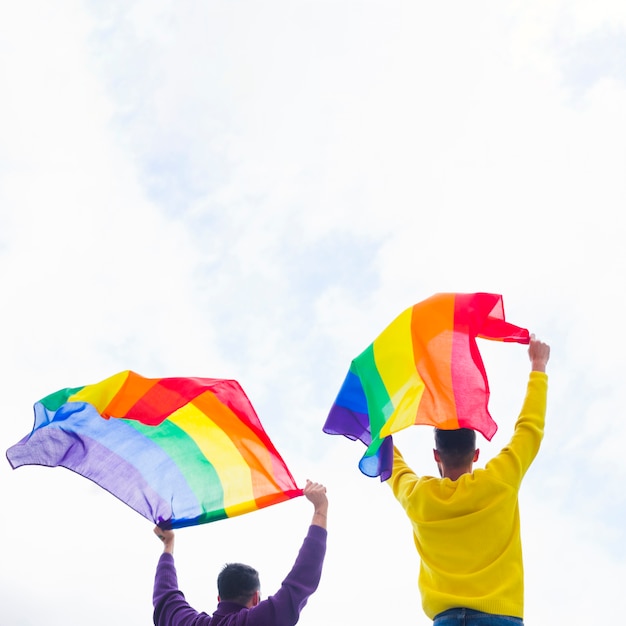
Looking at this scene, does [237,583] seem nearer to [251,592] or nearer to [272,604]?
[251,592]

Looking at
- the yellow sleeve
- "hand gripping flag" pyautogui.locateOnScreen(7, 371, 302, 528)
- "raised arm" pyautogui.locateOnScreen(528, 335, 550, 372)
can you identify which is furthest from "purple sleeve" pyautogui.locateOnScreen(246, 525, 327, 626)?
"raised arm" pyautogui.locateOnScreen(528, 335, 550, 372)

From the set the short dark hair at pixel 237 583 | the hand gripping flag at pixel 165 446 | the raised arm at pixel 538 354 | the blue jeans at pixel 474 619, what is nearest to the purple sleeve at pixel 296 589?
the short dark hair at pixel 237 583

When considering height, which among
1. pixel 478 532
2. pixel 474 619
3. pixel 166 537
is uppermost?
pixel 166 537

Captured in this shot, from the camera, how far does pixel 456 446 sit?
15.4 feet

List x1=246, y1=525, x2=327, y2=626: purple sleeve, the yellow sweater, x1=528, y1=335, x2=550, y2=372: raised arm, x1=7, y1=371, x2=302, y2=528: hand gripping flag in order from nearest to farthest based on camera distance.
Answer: the yellow sweater
x1=246, y1=525, x2=327, y2=626: purple sleeve
x1=528, y1=335, x2=550, y2=372: raised arm
x1=7, y1=371, x2=302, y2=528: hand gripping flag

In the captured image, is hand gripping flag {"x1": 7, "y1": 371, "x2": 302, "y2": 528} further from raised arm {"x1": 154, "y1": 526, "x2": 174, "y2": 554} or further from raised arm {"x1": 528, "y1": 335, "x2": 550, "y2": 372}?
raised arm {"x1": 528, "y1": 335, "x2": 550, "y2": 372}

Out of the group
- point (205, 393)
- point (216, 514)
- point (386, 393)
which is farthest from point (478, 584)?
point (205, 393)

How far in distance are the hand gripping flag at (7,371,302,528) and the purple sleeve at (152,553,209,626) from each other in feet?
1.28

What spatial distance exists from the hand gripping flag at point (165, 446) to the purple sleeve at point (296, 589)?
1.06 metres

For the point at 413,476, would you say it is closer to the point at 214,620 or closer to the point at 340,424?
the point at 340,424

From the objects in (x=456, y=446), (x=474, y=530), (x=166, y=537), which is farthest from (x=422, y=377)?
(x=166, y=537)

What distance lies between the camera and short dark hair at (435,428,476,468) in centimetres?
466

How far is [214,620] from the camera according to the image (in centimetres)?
472

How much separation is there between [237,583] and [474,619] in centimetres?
162
